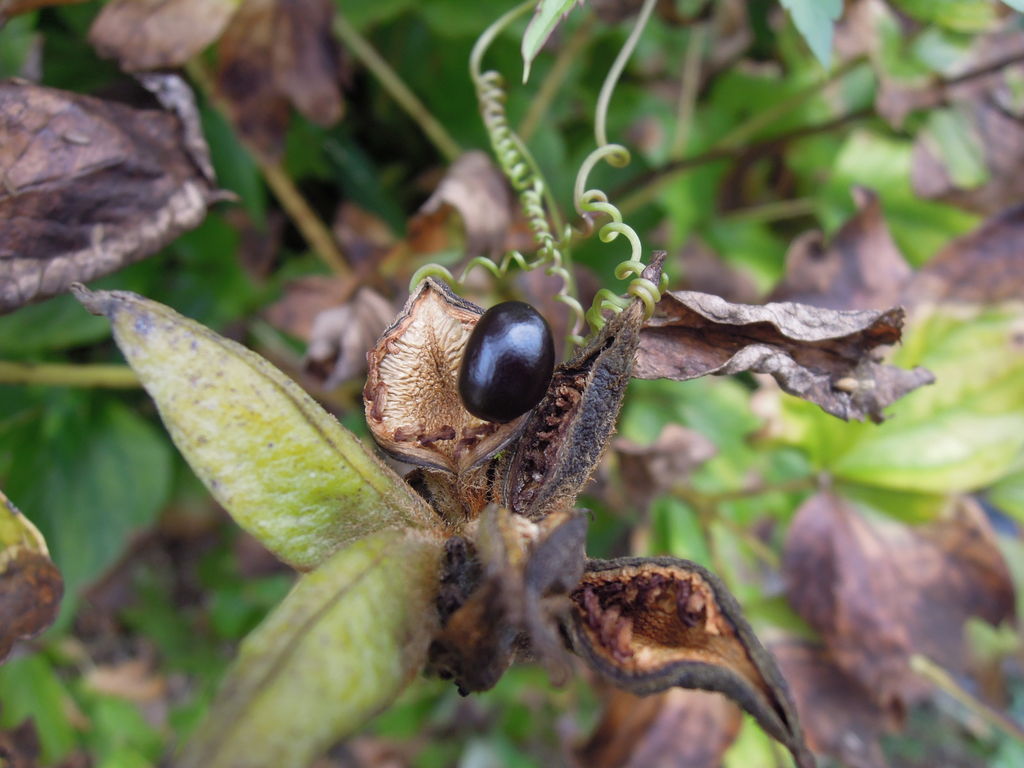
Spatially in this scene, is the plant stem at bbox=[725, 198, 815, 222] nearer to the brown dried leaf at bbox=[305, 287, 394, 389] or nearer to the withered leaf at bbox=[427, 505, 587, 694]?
the brown dried leaf at bbox=[305, 287, 394, 389]

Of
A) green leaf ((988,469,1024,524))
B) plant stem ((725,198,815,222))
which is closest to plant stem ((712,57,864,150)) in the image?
plant stem ((725,198,815,222))

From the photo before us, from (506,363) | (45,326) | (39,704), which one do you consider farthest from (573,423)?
(39,704)

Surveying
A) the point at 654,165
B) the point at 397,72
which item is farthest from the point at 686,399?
the point at 397,72

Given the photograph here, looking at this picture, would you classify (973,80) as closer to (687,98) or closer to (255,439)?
(687,98)

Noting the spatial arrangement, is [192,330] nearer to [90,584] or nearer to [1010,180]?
[90,584]

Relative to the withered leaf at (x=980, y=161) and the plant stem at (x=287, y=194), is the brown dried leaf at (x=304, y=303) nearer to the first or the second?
the plant stem at (x=287, y=194)

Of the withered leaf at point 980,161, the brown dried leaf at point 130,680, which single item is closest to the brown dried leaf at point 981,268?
the withered leaf at point 980,161

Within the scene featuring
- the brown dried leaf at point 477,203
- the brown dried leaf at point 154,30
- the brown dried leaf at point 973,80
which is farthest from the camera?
the brown dried leaf at point 973,80
